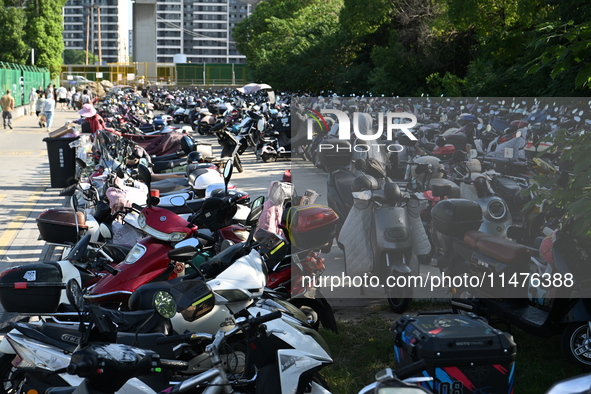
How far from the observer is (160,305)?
14.1 ft

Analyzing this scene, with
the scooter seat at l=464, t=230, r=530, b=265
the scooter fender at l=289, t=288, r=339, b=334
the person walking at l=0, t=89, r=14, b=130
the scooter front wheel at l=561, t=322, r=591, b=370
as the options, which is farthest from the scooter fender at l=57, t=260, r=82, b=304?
the person walking at l=0, t=89, r=14, b=130

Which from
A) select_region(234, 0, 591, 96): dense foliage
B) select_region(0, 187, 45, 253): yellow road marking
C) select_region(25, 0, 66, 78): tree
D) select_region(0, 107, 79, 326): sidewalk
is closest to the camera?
select_region(0, 107, 79, 326): sidewalk

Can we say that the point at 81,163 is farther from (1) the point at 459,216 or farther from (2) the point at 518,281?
(2) the point at 518,281

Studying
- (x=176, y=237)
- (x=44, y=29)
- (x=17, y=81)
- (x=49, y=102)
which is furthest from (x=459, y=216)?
(x=44, y=29)

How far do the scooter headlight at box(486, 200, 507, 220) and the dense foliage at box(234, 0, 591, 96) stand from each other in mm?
1153

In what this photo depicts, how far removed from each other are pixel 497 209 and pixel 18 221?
7.71 metres

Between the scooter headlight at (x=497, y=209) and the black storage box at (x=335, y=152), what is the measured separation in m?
1.33

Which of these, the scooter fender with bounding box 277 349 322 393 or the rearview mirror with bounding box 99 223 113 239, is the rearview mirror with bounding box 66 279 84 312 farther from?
the rearview mirror with bounding box 99 223 113 239

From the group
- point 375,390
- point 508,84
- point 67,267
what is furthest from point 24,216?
point 508,84

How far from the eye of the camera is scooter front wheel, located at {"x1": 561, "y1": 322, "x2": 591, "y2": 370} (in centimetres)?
544

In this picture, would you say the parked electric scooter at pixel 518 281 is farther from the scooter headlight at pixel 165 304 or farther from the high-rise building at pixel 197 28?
the high-rise building at pixel 197 28

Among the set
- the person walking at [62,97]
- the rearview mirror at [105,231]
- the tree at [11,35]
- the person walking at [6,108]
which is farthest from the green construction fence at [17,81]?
the rearview mirror at [105,231]

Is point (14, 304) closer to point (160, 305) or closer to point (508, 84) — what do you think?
point (160, 305)

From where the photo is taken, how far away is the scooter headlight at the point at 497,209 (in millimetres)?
6266
